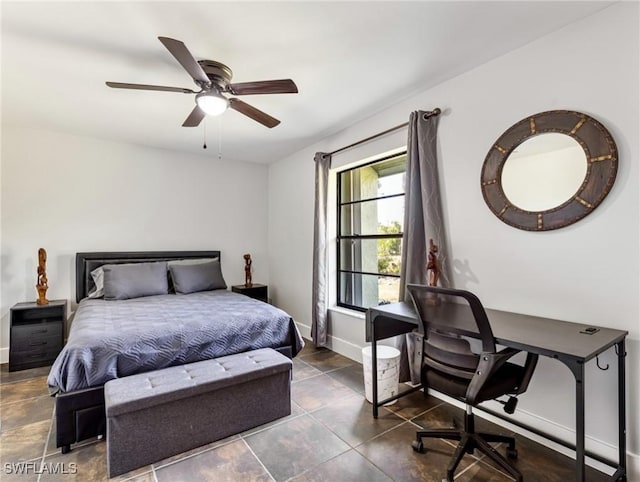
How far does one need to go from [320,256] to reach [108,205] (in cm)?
269

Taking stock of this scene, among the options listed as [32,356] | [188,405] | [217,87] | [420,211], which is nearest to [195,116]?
[217,87]

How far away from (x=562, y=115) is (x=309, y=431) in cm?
Answer: 253

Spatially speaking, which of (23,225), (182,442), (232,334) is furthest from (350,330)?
(23,225)

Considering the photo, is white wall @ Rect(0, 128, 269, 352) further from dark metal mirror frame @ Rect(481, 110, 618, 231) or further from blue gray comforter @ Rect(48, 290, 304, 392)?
dark metal mirror frame @ Rect(481, 110, 618, 231)

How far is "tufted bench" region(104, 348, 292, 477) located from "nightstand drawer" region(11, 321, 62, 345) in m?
1.97


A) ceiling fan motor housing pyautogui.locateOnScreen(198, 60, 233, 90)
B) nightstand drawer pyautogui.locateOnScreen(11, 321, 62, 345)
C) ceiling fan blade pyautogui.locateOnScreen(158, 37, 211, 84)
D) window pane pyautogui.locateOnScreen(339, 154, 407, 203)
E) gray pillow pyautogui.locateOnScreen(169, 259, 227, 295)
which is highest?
ceiling fan motor housing pyautogui.locateOnScreen(198, 60, 233, 90)

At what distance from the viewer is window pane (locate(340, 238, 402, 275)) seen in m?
3.25

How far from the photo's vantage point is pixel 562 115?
6.28 ft

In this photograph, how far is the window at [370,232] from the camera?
3238 millimetres

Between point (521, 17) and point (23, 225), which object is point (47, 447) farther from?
point (521, 17)

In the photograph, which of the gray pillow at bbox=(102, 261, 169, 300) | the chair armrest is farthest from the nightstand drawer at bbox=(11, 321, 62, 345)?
the chair armrest

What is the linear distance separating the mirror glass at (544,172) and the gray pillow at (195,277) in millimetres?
3337

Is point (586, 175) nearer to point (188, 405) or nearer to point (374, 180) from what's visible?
point (374, 180)

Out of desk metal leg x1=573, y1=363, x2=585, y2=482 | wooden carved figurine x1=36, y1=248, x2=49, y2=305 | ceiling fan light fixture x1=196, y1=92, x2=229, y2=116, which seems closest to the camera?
desk metal leg x1=573, y1=363, x2=585, y2=482
